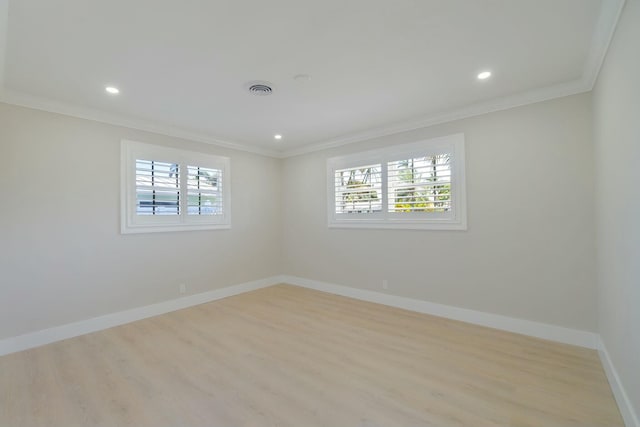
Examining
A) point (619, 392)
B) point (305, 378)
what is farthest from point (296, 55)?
point (619, 392)

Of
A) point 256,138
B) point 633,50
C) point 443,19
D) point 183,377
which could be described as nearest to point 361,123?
point 256,138

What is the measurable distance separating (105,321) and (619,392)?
485 centimetres

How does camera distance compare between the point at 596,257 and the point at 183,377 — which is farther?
the point at 596,257

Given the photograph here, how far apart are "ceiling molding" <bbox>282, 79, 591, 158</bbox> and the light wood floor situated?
2.52 meters

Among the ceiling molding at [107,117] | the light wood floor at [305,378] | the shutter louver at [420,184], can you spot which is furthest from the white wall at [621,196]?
the ceiling molding at [107,117]

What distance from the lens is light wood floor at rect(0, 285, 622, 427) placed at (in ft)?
6.21

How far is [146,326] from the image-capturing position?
3.49 metres

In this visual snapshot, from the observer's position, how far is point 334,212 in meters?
4.89

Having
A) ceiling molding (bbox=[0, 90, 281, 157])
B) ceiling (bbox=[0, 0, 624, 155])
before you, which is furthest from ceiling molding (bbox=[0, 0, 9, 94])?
ceiling molding (bbox=[0, 90, 281, 157])

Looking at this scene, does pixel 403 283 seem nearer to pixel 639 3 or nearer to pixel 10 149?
pixel 639 3

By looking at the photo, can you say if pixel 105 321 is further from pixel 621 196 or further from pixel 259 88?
pixel 621 196

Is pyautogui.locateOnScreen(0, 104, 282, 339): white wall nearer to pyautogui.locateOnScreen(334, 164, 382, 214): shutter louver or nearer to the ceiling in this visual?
the ceiling

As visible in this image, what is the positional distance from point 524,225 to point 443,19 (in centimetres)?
235

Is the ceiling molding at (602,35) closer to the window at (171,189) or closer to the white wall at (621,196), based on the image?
the white wall at (621,196)
